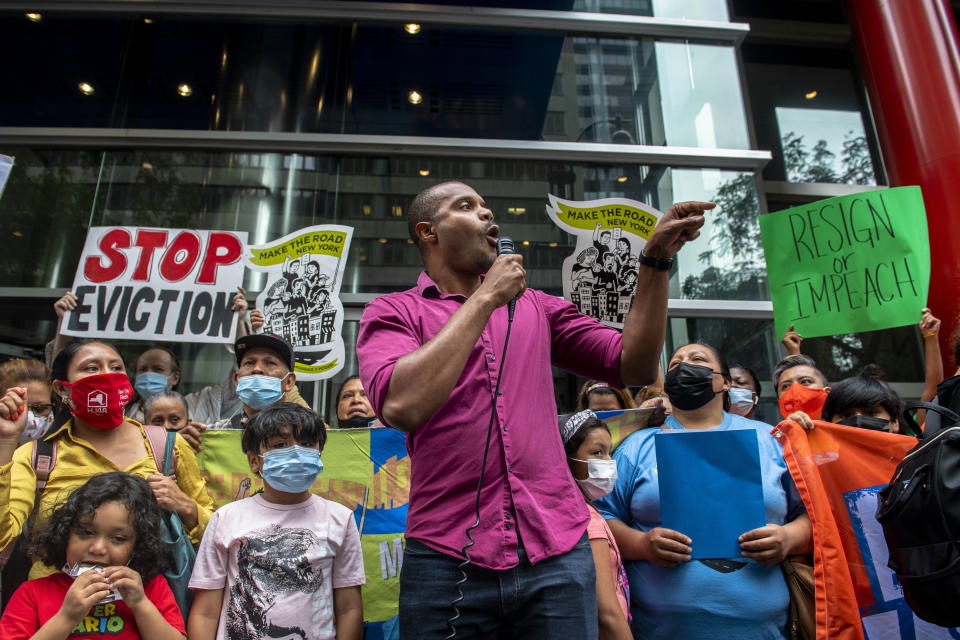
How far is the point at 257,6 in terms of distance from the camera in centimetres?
731

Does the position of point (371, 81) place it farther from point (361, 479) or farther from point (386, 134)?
point (361, 479)

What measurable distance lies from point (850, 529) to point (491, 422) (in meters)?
2.13

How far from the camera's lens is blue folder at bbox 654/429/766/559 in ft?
7.90

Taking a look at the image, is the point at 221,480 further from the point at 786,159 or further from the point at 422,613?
the point at 786,159

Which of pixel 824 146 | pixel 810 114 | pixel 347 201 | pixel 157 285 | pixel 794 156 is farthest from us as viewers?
pixel 810 114

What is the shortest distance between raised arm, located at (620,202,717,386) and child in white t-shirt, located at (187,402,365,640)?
1.47 metres

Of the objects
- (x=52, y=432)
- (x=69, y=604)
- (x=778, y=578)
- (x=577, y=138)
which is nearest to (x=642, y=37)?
(x=577, y=138)

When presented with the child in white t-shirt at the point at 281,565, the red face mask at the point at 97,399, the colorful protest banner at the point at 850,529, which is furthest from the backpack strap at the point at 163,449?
the colorful protest banner at the point at 850,529

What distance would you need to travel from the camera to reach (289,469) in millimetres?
2625

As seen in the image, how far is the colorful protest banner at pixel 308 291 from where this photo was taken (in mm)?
4891

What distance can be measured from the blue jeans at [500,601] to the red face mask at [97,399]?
1.95m

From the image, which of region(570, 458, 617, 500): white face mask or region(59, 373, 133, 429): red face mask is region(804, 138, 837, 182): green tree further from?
region(59, 373, 133, 429): red face mask

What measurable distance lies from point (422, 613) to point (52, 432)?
7.09 ft

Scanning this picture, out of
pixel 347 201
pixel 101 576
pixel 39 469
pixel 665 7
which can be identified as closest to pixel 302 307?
pixel 347 201
